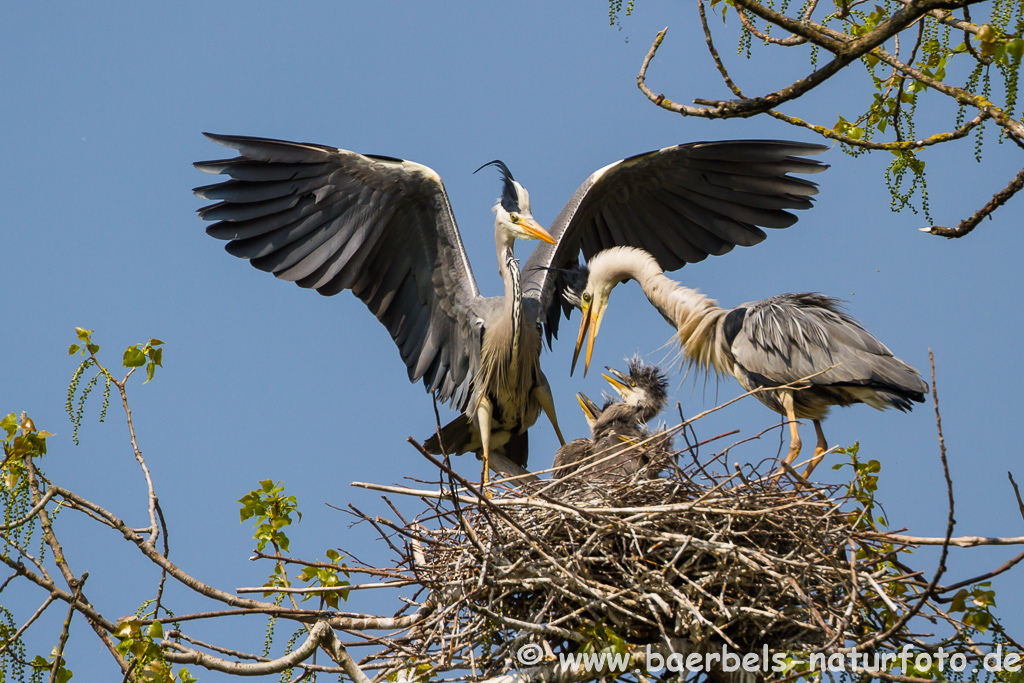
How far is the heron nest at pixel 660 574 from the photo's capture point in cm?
360

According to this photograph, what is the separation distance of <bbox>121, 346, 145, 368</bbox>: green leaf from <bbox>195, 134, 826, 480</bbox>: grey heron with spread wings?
2.23 meters

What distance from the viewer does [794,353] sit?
191 inches

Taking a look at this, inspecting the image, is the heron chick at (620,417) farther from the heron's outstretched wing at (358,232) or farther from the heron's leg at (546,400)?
the heron's outstretched wing at (358,232)

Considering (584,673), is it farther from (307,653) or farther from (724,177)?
(724,177)

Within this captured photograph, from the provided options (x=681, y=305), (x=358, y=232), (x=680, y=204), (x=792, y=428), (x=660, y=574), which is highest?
(x=680, y=204)

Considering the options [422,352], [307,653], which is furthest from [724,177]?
[307,653]

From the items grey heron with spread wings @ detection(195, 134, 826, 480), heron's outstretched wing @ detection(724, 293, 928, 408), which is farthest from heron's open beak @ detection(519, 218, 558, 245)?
heron's outstretched wing @ detection(724, 293, 928, 408)

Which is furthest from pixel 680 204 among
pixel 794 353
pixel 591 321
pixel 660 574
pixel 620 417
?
pixel 660 574

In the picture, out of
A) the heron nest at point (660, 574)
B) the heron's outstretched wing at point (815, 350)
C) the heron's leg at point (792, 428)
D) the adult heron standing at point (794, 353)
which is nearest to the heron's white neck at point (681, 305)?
the adult heron standing at point (794, 353)

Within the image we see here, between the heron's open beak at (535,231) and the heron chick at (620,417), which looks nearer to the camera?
the heron chick at (620,417)

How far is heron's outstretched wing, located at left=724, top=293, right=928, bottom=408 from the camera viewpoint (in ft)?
15.1

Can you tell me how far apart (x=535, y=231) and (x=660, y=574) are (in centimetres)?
289

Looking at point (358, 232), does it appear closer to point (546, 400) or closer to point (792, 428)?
point (546, 400)

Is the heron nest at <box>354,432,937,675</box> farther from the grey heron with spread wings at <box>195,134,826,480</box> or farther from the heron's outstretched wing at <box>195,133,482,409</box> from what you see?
the heron's outstretched wing at <box>195,133,482,409</box>
